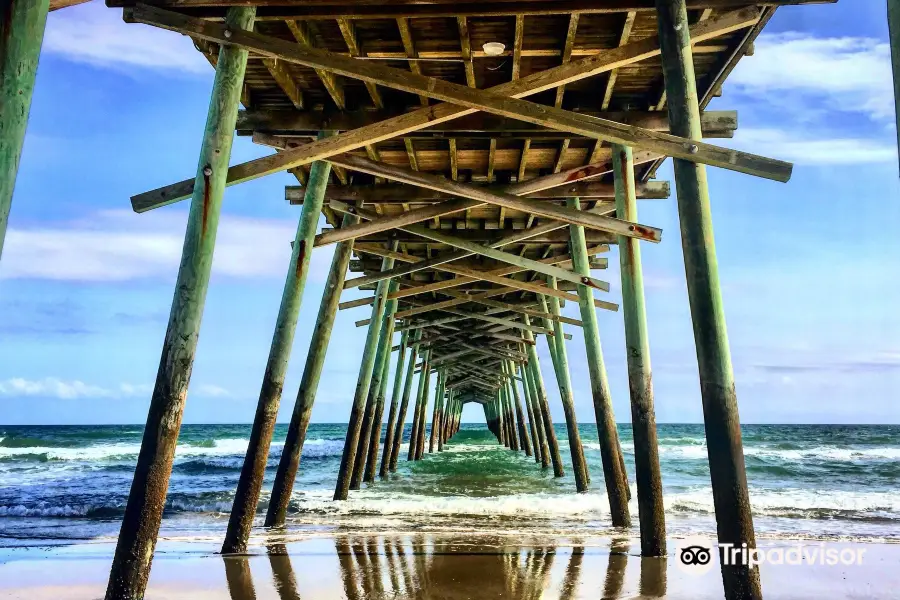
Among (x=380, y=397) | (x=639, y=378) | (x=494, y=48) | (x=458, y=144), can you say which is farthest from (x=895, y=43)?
(x=380, y=397)

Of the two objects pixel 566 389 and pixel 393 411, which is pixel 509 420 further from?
pixel 566 389

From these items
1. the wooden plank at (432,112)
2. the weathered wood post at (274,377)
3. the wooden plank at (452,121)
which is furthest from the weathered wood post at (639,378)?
the weathered wood post at (274,377)

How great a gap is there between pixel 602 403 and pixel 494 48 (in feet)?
14.3

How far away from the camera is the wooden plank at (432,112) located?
494 cm

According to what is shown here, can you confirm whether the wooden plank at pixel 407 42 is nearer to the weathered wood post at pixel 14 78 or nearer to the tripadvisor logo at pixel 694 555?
the weathered wood post at pixel 14 78

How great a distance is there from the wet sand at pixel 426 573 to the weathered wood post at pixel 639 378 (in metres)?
0.30

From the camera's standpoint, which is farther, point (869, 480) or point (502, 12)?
point (869, 480)

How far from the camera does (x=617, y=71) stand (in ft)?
19.6

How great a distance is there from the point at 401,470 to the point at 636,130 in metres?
14.5

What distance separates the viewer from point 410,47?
5496 mm

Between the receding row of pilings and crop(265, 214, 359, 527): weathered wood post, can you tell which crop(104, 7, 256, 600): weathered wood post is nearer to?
the receding row of pilings

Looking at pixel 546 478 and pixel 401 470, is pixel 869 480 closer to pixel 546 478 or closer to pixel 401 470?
pixel 546 478

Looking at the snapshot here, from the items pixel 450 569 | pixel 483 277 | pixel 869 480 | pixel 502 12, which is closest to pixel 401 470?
pixel 483 277

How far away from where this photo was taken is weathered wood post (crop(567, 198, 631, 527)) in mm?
7551
